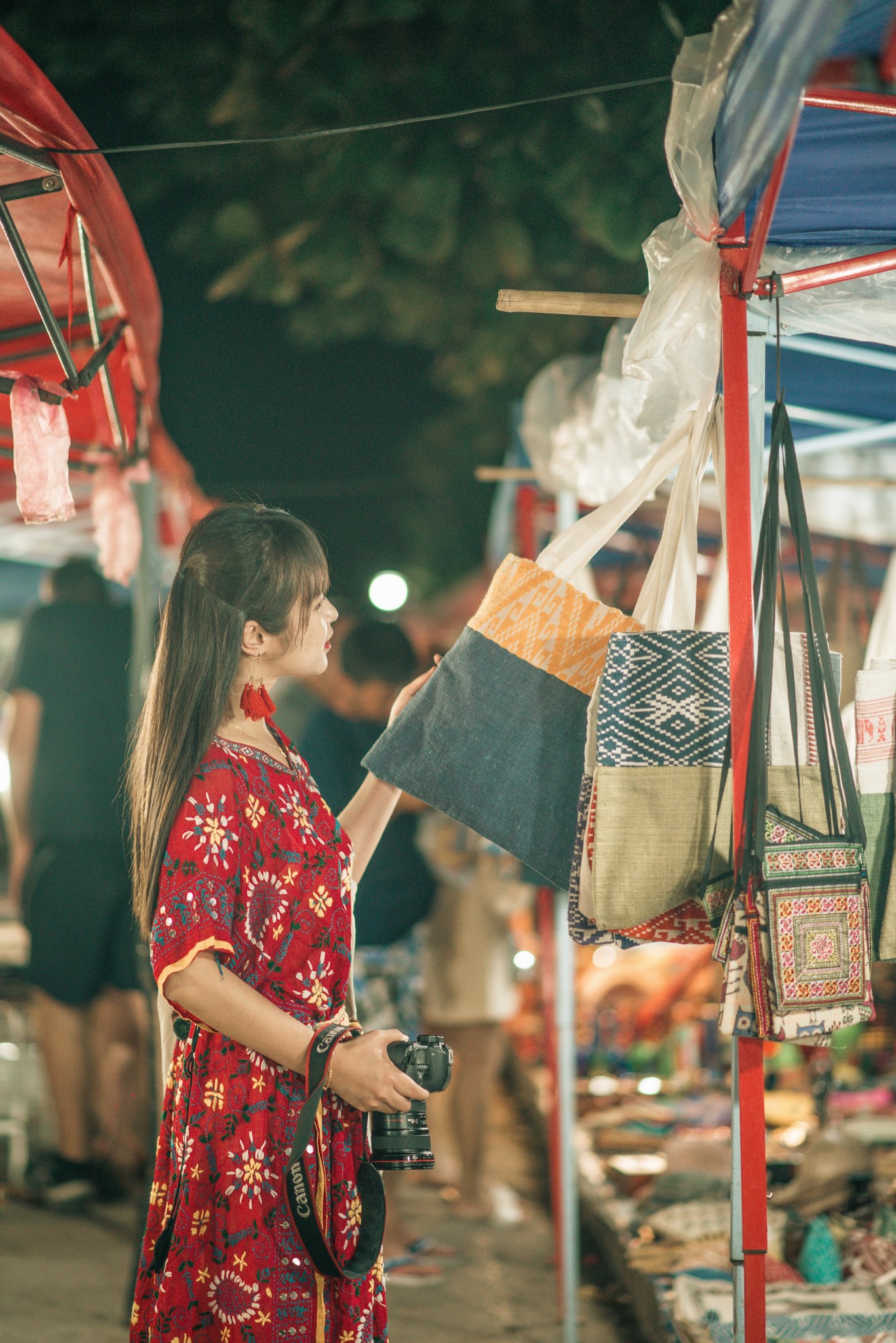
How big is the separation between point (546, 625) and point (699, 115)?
0.85 metres

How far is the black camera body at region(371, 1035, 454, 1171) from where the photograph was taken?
64.5 inches

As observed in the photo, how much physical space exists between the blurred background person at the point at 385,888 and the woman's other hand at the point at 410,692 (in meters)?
1.78

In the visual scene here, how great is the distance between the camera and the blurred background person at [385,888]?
407cm

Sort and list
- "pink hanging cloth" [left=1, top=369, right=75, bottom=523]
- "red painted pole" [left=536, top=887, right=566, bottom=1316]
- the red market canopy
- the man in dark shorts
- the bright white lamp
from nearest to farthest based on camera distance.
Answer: the red market canopy < "pink hanging cloth" [left=1, top=369, right=75, bottom=523] < "red painted pole" [left=536, top=887, right=566, bottom=1316] < the man in dark shorts < the bright white lamp

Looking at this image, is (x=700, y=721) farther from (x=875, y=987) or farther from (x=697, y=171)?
(x=875, y=987)

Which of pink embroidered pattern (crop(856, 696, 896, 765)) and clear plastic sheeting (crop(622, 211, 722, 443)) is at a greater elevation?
clear plastic sheeting (crop(622, 211, 722, 443))

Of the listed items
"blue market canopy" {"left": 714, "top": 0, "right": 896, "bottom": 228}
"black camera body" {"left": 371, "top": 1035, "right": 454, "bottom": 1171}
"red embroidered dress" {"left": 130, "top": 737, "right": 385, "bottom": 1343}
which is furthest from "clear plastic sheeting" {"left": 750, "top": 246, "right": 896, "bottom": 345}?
"black camera body" {"left": 371, "top": 1035, "right": 454, "bottom": 1171}

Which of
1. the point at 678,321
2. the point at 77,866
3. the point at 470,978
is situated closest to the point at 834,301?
the point at 678,321

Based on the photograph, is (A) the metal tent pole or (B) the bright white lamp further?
(B) the bright white lamp

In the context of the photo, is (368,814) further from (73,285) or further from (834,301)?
(73,285)

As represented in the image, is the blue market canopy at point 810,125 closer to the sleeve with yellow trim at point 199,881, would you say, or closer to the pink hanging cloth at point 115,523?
the sleeve with yellow trim at point 199,881

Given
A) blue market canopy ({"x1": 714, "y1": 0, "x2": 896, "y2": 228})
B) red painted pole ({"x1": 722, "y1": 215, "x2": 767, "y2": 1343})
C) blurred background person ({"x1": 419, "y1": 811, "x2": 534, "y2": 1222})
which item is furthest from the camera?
blurred background person ({"x1": 419, "y1": 811, "x2": 534, "y2": 1222})

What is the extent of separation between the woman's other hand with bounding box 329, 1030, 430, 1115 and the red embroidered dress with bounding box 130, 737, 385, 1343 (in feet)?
0.48

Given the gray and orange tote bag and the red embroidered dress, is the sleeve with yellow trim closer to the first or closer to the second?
the red embroidered dress
